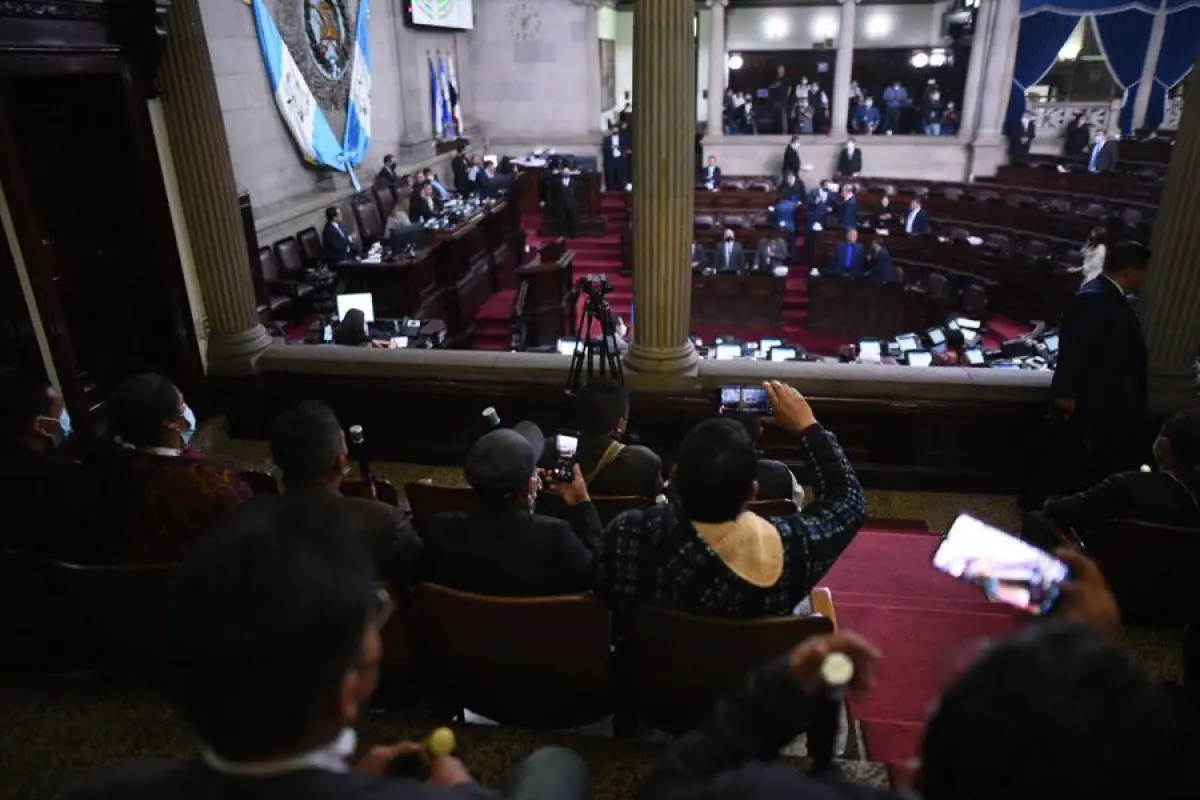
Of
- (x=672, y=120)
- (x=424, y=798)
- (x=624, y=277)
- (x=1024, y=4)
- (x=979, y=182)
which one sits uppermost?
(x=1024, y=4)

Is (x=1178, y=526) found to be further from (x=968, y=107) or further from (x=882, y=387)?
(x=968, y=107)

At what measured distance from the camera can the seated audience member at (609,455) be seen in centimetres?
298

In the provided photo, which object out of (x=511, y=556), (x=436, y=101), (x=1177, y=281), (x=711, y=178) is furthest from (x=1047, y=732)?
(x=436, y=101)

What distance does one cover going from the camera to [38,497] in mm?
2305

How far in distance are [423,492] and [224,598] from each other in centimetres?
213

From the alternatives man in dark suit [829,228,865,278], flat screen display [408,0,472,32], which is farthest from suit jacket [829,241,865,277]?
flat screen display [408,0,472,32]

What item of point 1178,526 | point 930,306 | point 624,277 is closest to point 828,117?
point 624,277

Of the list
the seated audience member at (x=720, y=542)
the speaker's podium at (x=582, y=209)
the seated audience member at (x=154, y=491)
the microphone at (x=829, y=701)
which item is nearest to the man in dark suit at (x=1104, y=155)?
the speaker's podium at (x=582, y=209)

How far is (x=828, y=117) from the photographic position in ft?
57.0

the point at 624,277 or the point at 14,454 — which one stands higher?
the point at 14,454

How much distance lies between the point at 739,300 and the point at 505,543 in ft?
28.9

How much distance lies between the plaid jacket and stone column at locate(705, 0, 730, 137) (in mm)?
14668

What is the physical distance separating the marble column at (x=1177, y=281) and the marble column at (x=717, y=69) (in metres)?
12.1

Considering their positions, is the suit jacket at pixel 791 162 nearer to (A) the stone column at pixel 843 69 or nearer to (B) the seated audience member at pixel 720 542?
(A) the stone column at pixel 843 69
